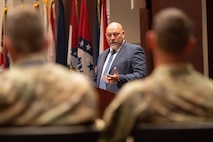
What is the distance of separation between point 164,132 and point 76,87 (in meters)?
0.41

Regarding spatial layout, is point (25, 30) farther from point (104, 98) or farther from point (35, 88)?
point (104, 98)

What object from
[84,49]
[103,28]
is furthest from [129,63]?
[84,49]

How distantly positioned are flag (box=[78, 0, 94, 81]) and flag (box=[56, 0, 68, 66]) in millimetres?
473

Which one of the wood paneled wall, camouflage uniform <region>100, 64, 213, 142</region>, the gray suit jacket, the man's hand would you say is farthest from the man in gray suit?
camouflage uniform <region>100, 64, 213, 142</region>

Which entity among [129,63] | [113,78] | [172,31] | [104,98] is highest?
[172,31]

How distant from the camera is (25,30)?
213 centimetres

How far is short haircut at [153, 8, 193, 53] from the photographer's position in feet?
7.08

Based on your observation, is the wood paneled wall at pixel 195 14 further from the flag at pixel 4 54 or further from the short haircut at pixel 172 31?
the short haircut at pixel 172 31

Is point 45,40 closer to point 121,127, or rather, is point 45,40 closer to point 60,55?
point 121,127

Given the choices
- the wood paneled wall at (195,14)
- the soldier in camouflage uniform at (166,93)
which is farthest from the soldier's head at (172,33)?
the wood paneled wall at (195,14)

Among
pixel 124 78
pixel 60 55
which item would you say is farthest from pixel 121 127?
pixel 60 55

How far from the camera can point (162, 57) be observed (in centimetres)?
221

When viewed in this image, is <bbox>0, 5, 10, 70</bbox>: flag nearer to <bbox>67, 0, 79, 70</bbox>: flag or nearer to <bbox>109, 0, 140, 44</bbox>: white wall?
<bbox>67, 0, 79, 70</bbox>: flag

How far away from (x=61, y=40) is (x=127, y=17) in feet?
5.74
